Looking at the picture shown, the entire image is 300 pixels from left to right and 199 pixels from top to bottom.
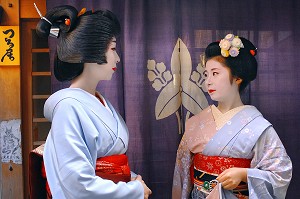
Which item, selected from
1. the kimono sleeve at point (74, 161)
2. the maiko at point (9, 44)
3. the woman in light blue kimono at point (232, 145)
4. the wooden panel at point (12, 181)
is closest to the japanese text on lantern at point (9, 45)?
the maiko at point (9, 44)

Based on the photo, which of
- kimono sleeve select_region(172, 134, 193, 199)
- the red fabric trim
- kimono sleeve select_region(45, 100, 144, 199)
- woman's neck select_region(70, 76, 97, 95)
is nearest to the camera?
kimono sleeve select_region(45, 100, 144, 199)

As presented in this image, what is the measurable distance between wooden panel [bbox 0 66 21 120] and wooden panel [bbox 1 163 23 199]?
42 cm

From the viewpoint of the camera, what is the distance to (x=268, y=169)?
2617mm

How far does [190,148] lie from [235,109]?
1.39 ft

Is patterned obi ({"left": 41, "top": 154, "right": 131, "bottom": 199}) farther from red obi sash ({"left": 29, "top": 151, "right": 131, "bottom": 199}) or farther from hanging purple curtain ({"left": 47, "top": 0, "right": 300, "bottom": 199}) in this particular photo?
hanging purple curtain ({"left": 47, "top": 0, "right": 300, "bottom": 199})

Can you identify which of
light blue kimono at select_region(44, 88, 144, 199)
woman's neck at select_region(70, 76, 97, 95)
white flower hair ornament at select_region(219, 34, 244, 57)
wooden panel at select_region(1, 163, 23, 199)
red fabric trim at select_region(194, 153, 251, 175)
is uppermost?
white flower hair ornament at select_region(219, 34, 244, 57)

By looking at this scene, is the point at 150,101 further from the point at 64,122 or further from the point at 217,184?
the point at 64,122

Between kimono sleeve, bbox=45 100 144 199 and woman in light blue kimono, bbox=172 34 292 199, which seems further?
woman in light blue kimono, bbox=172 34 292 199

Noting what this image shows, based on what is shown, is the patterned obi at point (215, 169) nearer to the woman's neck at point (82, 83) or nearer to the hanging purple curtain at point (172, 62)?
the hanging purple curtain at point (172, 62)

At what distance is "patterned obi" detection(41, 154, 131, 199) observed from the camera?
225 cm

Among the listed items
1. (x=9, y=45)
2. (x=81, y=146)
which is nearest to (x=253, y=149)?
(x=81, y=146)

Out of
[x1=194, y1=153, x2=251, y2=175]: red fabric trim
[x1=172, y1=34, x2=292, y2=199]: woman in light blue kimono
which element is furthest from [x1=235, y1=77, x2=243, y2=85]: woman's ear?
[x1=194, y1=153, x2=251, y2=175]: red fabric trim

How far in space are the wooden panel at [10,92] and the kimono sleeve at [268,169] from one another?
1927 millimetres

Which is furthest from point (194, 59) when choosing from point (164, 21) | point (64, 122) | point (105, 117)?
point (64, 122)
